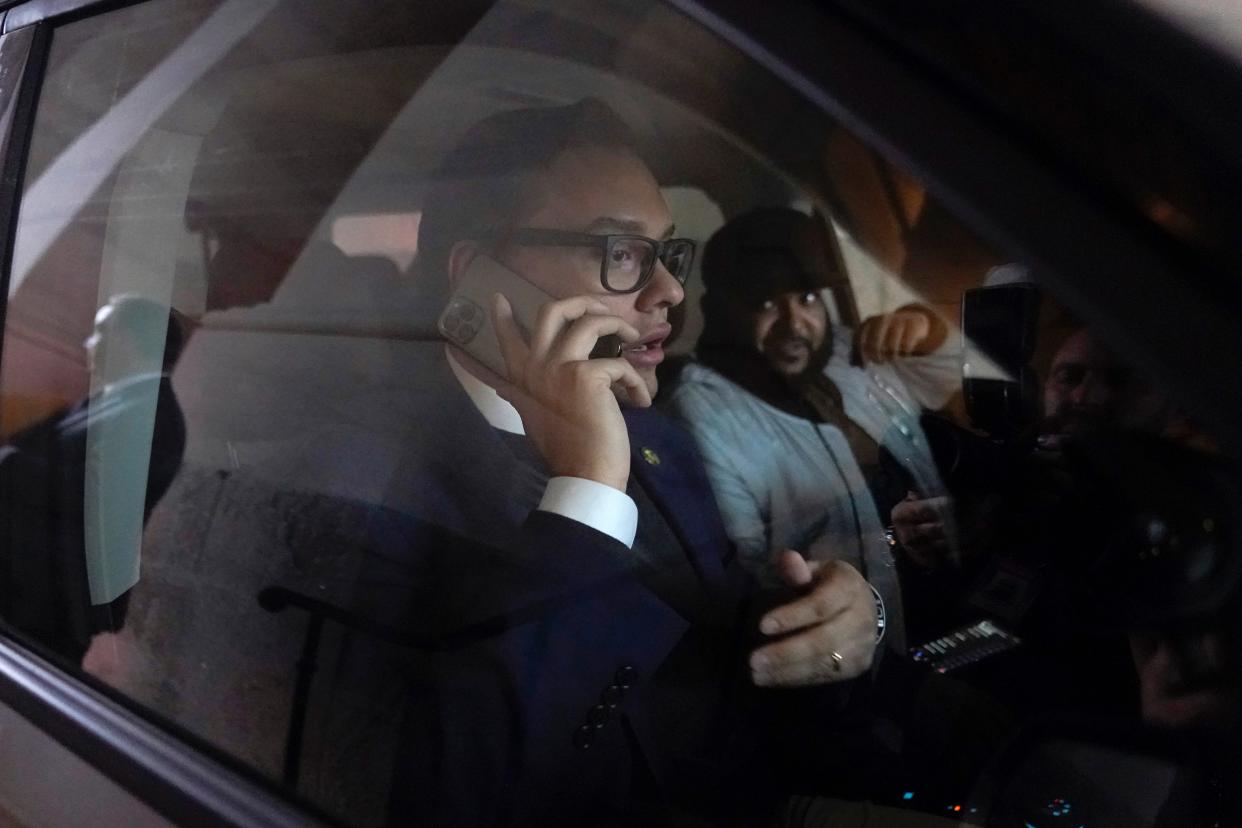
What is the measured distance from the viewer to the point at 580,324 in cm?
115

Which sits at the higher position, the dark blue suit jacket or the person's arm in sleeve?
the person's arm in sleeve

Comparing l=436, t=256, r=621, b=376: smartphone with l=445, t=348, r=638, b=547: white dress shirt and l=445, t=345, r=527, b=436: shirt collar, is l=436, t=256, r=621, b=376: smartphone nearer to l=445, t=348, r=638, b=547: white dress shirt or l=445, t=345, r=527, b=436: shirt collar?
l=445, t=345, r=527, b=436: shirt collar

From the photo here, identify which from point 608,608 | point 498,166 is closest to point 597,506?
point 608,608

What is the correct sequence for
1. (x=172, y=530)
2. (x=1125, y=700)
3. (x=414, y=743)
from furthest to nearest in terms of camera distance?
(x=172, y=530), (x=414, y=743), (x=1125, y=700)

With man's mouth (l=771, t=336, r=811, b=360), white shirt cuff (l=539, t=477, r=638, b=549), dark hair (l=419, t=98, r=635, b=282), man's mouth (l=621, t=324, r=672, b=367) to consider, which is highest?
dark hair (l=419, t=98, r=635, b=282)

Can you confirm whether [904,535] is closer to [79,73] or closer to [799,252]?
[799,252]

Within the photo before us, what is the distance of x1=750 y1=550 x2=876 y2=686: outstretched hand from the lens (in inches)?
44.8

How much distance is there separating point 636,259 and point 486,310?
0.20m

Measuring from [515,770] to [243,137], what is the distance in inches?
45.9

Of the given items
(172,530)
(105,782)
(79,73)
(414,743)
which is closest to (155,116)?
(79,73)

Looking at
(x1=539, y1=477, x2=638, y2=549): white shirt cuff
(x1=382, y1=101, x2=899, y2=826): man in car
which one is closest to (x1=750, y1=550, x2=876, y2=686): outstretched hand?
(x1=382, y1=101, x2=899, y2=826): man in car

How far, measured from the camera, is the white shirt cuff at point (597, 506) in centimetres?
115

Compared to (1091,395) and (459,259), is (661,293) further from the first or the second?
(1091,395)

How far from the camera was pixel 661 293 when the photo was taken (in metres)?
1.15
